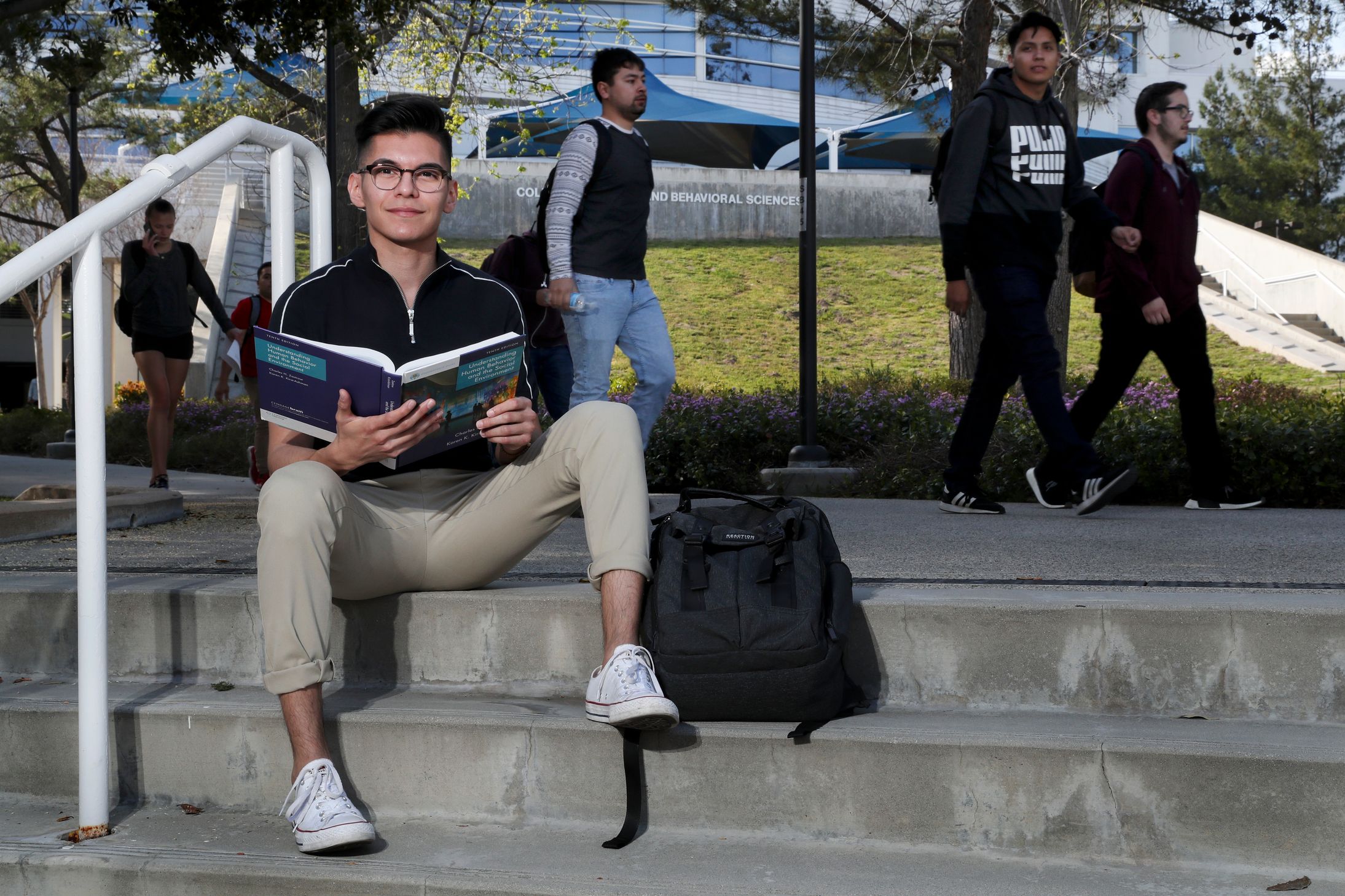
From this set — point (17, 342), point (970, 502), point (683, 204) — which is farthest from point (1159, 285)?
point (17, 342)

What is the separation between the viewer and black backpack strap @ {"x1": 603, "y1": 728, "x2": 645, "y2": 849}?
2729 millimetres

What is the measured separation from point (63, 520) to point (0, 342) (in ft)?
122

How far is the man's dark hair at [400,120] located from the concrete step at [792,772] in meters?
1.38

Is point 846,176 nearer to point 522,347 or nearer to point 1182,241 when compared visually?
point 1182,241

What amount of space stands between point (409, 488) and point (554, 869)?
1053 mm

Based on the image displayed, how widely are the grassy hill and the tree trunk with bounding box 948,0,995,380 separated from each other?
3.86 m

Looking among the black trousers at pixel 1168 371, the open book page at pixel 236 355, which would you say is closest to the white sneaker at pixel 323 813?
the black trousers at pixel 1168 371

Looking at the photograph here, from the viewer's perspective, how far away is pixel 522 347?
2.90 meters

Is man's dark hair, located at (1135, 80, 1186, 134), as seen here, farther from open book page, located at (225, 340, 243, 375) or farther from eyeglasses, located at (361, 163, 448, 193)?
open book page, located at (225, 340, 243, 375)

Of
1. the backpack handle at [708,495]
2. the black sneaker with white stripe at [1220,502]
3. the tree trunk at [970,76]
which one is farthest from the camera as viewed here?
the tree trunk at [970,76]

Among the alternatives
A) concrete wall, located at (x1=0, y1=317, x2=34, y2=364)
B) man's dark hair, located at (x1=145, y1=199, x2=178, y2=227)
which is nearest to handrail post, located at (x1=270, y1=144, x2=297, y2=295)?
man's dark hair, located at (x1=145, y1=199, x2=178, y2=227)

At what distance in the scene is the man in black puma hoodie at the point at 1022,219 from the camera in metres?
5.19

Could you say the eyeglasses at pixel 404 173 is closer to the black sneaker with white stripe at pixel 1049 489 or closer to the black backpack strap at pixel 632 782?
the black backpack strap at pixel 632 782

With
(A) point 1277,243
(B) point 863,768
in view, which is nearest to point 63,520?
(B) point 863,768
